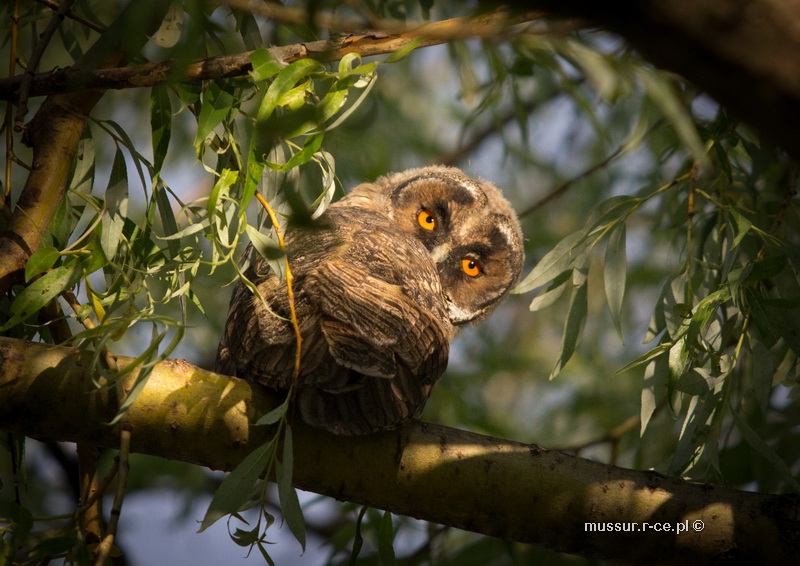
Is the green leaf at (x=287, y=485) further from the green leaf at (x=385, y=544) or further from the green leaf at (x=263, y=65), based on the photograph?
the green leaf at (x=263, y=65)

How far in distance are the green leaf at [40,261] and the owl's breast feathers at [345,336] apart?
377 mm

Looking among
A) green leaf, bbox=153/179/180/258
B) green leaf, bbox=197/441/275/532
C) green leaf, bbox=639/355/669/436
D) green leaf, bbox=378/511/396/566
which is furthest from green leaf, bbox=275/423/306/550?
green leaf, bbox=639/355/669/436

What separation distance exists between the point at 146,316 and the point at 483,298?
146 centimetres

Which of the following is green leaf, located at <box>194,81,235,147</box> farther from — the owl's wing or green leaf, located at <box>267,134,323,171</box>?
the owl's wing

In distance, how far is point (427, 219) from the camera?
2.38m

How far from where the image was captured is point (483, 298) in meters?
2.41

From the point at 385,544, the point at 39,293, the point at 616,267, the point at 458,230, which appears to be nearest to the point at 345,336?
the point at 39,293

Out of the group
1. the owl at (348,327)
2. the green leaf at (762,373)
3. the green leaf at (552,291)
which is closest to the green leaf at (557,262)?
the green leaf at (552,291)

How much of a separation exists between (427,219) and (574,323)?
0.78m

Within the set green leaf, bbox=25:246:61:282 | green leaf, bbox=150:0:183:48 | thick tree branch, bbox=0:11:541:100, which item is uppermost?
green leaf, bbox=150:0:183:48

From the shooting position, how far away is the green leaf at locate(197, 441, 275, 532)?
1217mm

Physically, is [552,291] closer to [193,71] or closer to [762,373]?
[762,373]

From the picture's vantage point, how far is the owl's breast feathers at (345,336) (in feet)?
4.03

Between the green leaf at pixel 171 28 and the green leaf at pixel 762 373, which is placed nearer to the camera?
the green leaf at pixel 171 28
